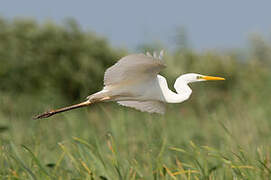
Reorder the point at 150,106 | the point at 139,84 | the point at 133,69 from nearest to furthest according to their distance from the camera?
the point at 133,69 < the point at 139,84 < the point at 150,106

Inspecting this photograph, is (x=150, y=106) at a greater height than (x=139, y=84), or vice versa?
(x=139, y=84)

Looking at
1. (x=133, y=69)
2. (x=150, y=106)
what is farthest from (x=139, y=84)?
(x=150, y=106)

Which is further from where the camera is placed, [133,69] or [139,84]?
[139,84]

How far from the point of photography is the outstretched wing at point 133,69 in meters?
3.34

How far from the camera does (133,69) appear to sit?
3.59 metres

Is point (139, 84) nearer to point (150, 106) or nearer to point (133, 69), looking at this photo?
point (133, 69)

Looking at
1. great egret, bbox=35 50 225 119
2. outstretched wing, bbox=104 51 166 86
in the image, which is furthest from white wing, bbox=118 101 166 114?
outstretched wing, bbox=104 51 166 86

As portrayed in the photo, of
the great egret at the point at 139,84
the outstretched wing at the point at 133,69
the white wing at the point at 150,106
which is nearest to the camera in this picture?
the outstretched wing at the point at 133,69

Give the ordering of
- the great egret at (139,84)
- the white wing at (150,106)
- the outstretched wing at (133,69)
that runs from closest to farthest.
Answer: the outstretched wing at (133,69) → the great egret at (139,84) → the white wing at (150,106)

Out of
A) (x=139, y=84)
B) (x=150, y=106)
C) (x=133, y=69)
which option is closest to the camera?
(x=133, y=69)

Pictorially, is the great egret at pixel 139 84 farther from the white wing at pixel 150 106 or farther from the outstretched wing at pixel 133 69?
the white wing at pixel 150 106

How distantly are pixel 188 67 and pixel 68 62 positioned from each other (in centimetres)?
506

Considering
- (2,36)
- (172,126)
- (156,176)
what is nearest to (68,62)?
(2,36)

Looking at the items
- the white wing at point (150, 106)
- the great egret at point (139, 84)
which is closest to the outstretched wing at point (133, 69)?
the great egret at point (139, 84)
